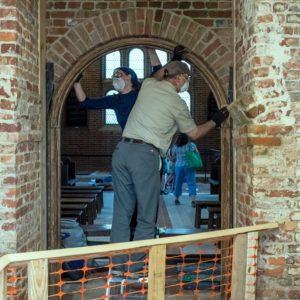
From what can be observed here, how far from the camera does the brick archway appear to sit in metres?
4.35

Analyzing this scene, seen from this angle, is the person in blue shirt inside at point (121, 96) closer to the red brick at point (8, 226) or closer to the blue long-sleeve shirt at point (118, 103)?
the blue long-sleeve shirt at point (118, 103)

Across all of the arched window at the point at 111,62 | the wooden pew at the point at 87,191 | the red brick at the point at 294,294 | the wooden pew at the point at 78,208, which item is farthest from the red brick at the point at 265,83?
the arched window at the point at 111,62

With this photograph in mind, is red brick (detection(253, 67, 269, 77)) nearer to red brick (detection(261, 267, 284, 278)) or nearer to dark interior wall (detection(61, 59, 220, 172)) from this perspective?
red brick (detection(261, 267, 284, 278))

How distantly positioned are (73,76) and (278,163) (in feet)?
7.21

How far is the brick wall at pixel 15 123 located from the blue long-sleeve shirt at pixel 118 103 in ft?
3.32

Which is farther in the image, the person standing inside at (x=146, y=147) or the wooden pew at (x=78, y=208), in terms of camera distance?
the wooden pew at (x=78, y=208)

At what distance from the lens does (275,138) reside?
10.4 feet

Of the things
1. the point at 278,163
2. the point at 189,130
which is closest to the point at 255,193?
the point at 278,163

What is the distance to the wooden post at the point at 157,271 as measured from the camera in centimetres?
251

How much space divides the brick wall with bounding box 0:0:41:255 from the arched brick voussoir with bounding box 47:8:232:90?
745 mm

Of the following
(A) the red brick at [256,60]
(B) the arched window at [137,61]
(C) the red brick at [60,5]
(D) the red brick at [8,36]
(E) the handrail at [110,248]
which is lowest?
(E) the handrail at [110,248]

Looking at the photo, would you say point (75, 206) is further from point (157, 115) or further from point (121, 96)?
point (157, 115)

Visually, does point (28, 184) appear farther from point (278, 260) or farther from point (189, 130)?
point (278, 260)

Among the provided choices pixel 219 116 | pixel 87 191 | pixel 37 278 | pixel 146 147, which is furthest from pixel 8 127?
pixel 87 191
